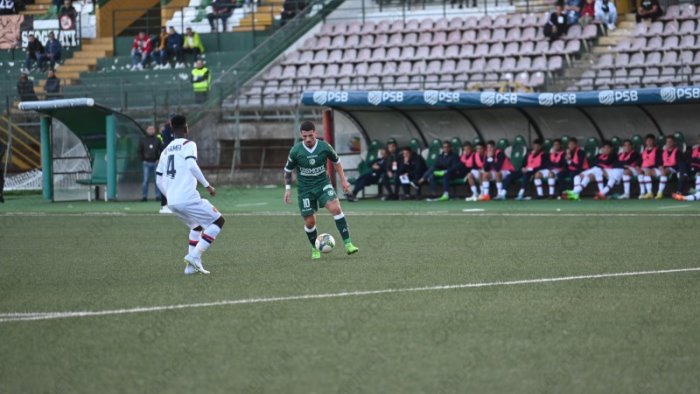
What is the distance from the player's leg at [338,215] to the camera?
50.0 ft

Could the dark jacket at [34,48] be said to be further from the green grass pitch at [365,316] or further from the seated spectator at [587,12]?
the green grass pitch at [365,316]

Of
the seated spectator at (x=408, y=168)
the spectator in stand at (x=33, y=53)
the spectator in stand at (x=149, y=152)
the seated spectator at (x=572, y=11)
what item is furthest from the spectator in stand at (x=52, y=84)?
the seated spectator at (x=572, y=11)

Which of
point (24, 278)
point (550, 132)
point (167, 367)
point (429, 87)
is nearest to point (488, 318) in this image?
point (167, 367)

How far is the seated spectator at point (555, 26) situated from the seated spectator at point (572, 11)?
312 millimetres

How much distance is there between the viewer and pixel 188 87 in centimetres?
3875

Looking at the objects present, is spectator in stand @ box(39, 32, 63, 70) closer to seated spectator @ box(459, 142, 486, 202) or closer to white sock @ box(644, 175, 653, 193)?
seated spectator @ box(459, 142, 486, 202)

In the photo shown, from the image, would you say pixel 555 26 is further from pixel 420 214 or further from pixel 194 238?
pixel 194 238

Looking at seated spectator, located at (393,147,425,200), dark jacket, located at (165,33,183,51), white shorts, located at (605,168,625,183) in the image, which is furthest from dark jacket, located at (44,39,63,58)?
white shorts, located at (605,168,625,183)

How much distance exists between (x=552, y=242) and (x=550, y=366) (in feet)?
29.3

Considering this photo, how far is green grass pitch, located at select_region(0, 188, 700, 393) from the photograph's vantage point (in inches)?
292

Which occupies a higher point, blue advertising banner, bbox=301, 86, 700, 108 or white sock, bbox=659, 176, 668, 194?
blue advertising banner, bbox=301, 86, 700, 108

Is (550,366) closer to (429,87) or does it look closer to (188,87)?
(429,87)

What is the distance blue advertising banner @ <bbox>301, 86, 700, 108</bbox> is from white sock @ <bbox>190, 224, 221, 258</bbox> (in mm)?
14341

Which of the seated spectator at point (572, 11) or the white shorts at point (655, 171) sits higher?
the seated spectator at point (572, 11)
